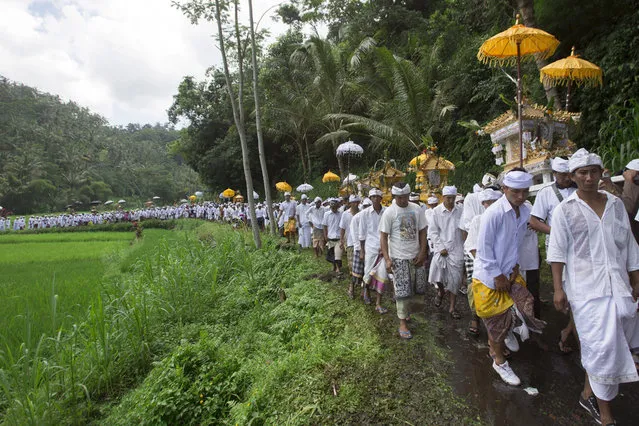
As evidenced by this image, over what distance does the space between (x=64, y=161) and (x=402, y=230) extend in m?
58.5

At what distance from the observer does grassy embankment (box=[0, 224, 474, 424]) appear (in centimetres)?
321

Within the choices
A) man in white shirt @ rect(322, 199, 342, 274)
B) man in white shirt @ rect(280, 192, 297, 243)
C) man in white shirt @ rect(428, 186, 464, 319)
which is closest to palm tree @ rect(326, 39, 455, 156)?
man in white shirt @ rect(280, 192, 297, 243)

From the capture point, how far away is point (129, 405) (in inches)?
161

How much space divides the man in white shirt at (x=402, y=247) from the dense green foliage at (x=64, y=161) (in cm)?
4139

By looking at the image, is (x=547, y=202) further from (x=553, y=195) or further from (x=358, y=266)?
(x=358, y=266)

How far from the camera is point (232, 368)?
4336 millimetres

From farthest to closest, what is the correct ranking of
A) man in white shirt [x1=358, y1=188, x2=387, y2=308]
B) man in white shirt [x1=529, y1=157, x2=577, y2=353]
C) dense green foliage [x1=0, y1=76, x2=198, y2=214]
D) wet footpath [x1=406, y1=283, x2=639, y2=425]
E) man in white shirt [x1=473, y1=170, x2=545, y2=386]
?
dense green foliage [x1=0, y1=76, x2=198, y2=214] → man in white shirt [x1=358, y1=188, x2=387, y2=308] → man in white shirt [x1=529, y1=157, x2=577, y2=353] → man in white shirt [x1=473, y1=170, x2=545, y2=386] → wet footpath [x1=406, y1=283, x2=639, y2=425]

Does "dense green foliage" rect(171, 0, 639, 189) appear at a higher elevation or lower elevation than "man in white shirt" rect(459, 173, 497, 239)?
higher

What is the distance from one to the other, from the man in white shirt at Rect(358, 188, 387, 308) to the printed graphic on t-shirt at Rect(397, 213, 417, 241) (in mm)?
896

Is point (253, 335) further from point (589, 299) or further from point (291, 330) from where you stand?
point (589, 299)

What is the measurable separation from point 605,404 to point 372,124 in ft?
49.4

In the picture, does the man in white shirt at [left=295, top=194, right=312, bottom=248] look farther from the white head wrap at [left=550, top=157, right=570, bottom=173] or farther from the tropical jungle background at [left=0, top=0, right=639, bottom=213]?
the white head wrap at [left=550, top=157, right=570, bottom=173]

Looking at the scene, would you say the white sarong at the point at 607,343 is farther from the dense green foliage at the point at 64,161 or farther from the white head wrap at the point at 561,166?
the dense green foliage at the point at 64,161

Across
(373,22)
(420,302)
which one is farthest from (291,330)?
(373,22)
